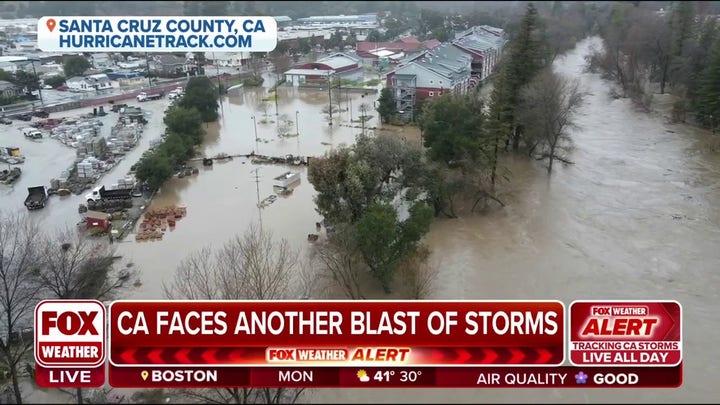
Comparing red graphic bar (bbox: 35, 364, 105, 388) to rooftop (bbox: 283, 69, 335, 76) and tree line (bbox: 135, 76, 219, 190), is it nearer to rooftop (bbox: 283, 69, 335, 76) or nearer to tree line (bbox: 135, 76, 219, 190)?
tree line (bbox: 135, 76, 219, 190)

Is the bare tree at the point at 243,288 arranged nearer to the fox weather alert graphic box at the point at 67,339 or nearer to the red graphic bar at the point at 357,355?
the red graphic bar at the point at 357,355

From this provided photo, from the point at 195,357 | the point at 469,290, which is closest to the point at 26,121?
the point at 469,290

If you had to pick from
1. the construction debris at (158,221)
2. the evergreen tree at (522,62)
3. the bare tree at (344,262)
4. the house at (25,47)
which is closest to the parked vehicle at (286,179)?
the construction debris at (158,221)

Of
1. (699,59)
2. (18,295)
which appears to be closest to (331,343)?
(18,295)

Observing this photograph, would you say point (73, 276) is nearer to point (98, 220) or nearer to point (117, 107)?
point (98, 220)

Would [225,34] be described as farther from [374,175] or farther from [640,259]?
[640,259]

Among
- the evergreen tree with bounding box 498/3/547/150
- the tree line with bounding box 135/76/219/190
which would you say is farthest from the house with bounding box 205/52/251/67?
the evergreen tree with bounding box 498/3/547/150
